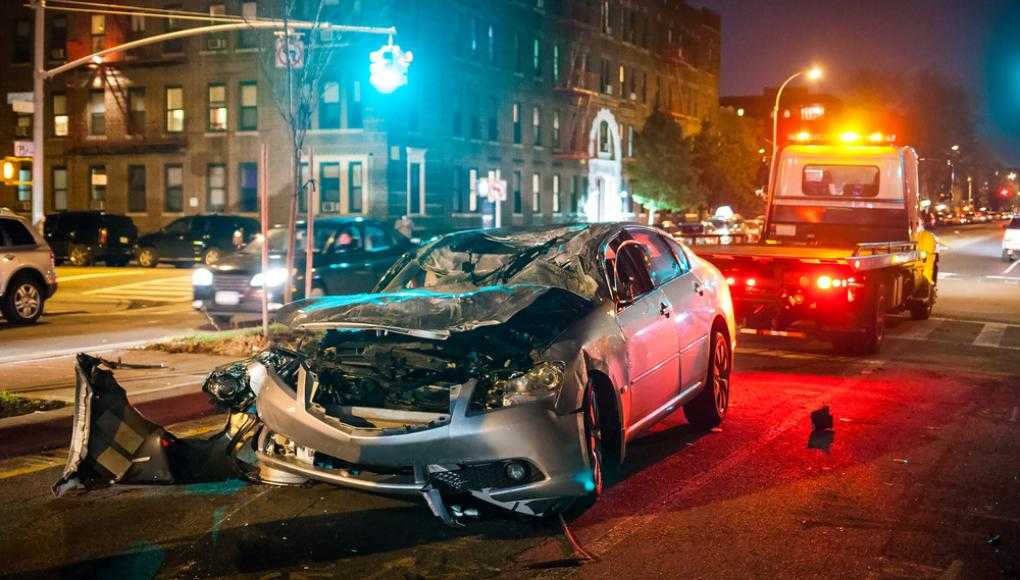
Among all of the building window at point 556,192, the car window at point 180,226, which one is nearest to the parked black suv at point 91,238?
the car window at point 180,226

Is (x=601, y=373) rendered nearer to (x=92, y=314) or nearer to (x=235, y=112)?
(x=92, y=314)

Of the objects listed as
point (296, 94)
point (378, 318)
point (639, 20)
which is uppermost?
point (639, 20)

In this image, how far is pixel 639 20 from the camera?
62500mm

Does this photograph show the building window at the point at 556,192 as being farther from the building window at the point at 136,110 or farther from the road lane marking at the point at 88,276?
the road lane marking at the point at 88,276

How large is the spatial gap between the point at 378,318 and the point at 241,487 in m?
1.67

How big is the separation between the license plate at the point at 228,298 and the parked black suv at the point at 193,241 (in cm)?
1910

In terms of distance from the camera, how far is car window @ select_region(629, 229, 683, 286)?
312 inches

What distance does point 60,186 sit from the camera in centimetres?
4638

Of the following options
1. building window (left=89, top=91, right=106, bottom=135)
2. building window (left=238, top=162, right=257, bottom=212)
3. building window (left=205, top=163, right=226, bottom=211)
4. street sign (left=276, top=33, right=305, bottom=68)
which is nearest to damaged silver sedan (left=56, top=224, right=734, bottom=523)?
street sign (left=276, top=33, right=305, bottom=68)

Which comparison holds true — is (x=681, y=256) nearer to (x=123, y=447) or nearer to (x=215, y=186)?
(x=123, y=447)

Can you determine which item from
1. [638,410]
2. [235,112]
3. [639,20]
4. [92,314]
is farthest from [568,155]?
[638,410]

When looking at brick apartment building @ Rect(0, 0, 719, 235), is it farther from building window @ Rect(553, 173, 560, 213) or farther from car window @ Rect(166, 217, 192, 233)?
car window @ Rect(166, 217, 192, 233)

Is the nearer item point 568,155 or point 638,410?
point 638,410

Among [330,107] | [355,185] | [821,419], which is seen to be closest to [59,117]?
[330,107]
